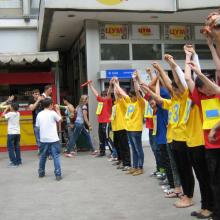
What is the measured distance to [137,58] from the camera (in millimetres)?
14719

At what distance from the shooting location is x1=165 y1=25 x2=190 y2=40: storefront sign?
49.4ft

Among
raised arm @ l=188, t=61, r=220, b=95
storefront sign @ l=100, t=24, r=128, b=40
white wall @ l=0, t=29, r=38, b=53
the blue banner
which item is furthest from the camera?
white wall @ l=0, t=29, r=38, b=53

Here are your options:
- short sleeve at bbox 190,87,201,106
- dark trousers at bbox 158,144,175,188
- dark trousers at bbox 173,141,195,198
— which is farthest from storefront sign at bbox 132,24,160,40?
short sleeve at bbox 190,87,201,106

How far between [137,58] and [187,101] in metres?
9.10

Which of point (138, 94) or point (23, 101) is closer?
point (138, 94)

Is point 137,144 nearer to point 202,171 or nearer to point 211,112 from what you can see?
point 202,171

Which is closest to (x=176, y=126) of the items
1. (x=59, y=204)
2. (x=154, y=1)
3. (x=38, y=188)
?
(x=59, y=204)

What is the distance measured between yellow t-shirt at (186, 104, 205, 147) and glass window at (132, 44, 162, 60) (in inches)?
362

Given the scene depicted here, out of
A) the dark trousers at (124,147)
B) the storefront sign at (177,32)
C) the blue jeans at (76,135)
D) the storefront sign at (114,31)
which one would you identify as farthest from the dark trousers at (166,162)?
the storefront sign at (177,32)

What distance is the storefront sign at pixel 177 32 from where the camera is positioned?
49.4ft

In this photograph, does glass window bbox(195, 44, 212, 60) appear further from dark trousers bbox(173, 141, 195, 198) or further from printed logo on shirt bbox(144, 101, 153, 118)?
dark trousers bbox(173, 141, 195, 198)

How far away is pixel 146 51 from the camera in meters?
14.9

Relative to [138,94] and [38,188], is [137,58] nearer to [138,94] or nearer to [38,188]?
[138,94]

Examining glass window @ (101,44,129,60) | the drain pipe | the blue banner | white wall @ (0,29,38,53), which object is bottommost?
the blue banner
